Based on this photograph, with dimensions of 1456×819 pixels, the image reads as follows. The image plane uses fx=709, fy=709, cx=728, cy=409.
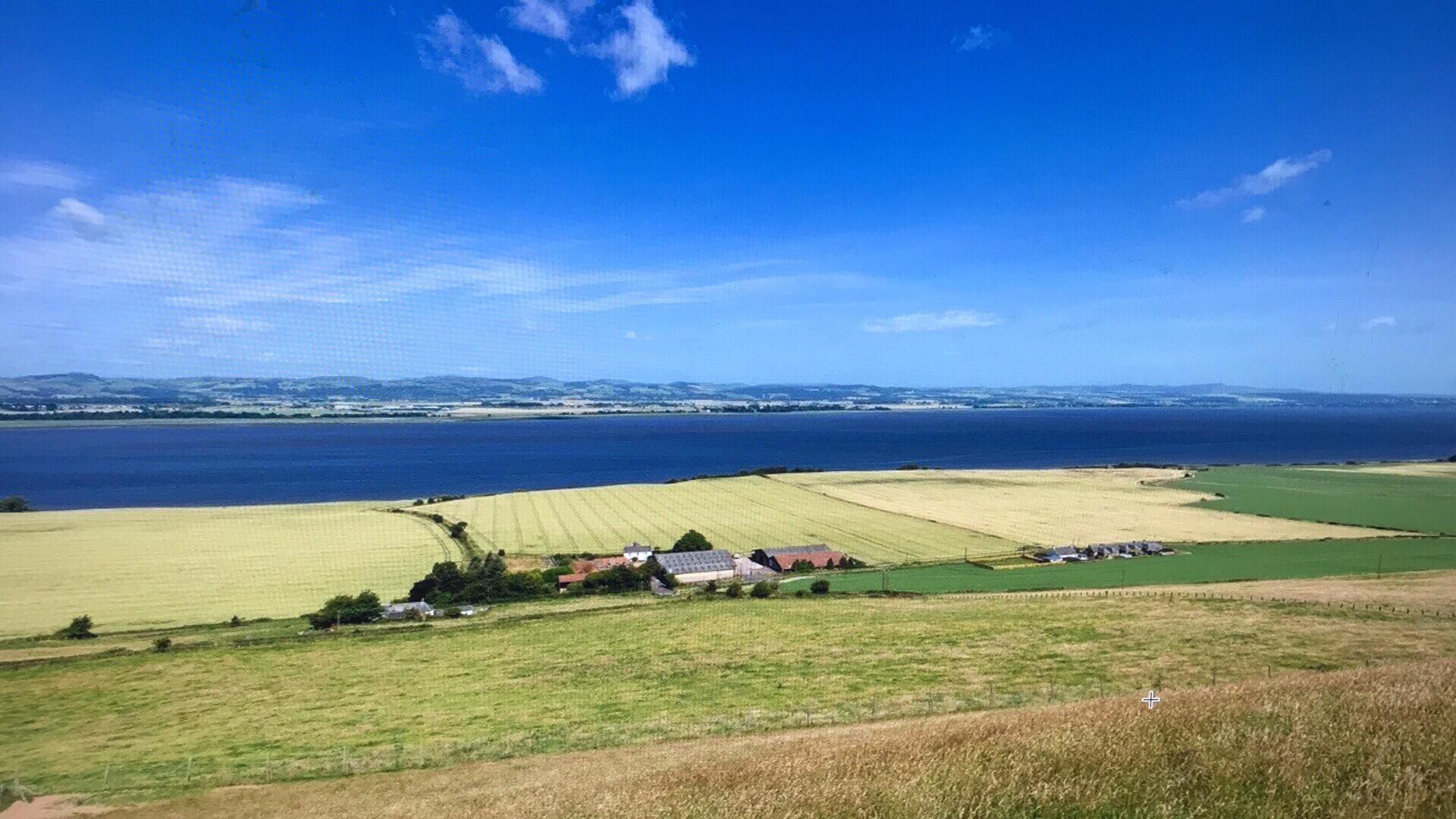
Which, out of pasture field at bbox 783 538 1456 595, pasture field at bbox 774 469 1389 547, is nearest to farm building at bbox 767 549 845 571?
pasture field at bbox 783 538 1456 595

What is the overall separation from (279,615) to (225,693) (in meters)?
13.3

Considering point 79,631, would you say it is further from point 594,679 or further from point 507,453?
point 507,453

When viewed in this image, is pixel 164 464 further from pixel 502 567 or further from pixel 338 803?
pixel 338 803

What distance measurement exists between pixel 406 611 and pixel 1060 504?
5480 cm

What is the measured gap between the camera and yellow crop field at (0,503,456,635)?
3384 cm

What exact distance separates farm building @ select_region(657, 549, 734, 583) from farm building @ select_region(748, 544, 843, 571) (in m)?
2.11

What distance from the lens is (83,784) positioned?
14.0m

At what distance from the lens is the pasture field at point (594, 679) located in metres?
15.8

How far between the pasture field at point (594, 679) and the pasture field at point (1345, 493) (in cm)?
3896

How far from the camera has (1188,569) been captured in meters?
38.5

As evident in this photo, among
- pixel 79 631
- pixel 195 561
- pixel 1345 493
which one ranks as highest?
pixel 1345 493

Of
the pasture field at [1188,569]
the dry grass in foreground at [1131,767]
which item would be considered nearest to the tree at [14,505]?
the pasture field at [1188,569]

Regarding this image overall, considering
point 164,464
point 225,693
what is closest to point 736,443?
point 164,464

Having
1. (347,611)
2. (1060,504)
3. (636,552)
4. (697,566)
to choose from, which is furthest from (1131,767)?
(1060,504)
